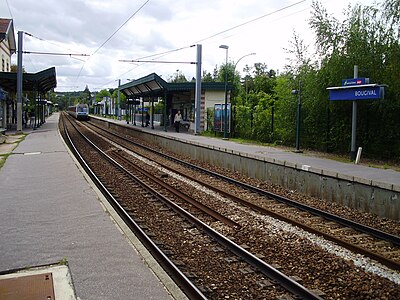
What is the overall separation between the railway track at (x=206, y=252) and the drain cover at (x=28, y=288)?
5.56 feet

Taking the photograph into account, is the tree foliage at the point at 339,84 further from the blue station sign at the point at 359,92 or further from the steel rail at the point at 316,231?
the steel rail at the point at 316,231

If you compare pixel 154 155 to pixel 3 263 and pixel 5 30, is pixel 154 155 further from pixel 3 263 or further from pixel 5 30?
pixel 5 30

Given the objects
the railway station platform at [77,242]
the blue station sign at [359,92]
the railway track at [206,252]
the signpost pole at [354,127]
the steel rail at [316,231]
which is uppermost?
the blue station sign at [359,92]

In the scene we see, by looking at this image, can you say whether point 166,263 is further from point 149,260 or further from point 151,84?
point 151,84

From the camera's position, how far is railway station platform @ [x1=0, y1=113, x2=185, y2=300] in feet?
17.0

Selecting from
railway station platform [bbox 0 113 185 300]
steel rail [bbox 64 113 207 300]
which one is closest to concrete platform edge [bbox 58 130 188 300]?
railway station platform [bbox 0 113 185 300]

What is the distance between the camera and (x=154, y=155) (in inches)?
917

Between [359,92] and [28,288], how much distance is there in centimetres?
1265

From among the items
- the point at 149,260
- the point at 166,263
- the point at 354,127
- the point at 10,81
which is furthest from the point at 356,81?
the point at 10,81

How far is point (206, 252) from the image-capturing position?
7.36 meters

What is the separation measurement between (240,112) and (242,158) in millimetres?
11691

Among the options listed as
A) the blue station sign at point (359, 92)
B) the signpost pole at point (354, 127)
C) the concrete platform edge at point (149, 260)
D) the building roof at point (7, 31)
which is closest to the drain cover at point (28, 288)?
the concrete platform edge at point (149, 260)

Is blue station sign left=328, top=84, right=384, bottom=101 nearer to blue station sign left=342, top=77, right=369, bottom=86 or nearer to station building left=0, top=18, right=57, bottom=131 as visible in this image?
blue station sign left=342, top=77, right=369, bottom=86

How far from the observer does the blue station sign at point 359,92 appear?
1405 centimetres
